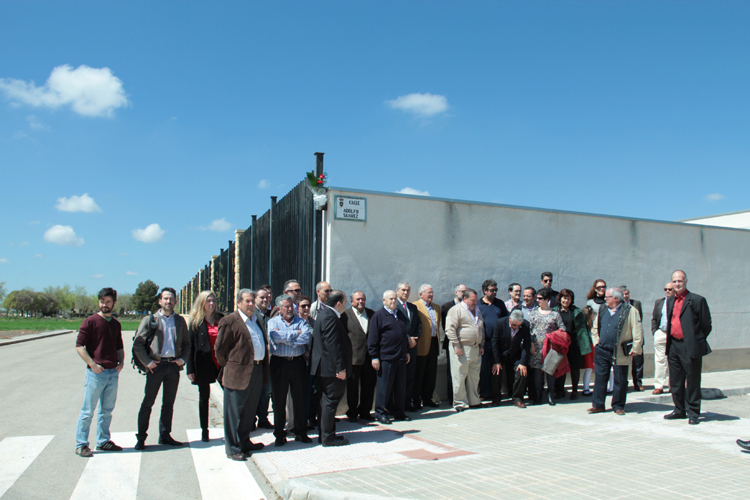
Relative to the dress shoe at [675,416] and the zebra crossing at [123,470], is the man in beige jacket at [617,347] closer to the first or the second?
the dress shoe at [675,416]

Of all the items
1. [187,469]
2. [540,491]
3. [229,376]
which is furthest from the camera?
[229,376]

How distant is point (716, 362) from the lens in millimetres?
12625

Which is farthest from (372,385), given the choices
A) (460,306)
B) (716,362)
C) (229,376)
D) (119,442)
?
(716,362)

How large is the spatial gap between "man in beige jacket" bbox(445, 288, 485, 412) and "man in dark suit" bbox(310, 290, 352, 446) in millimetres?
2565

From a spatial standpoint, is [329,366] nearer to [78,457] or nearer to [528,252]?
[78,457]

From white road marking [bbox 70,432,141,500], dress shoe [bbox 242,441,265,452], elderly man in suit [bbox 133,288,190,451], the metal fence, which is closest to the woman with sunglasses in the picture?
the metal fence

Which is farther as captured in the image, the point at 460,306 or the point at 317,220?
the point at 317,220

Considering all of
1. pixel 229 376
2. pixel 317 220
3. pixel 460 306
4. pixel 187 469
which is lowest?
pixel 187 469

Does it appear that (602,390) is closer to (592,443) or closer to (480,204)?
(592,443)

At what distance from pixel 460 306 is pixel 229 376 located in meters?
4.08

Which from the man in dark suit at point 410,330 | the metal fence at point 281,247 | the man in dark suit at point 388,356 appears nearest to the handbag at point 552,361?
the man in dark suit at point 410,330

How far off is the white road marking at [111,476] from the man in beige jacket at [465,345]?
4.74 metres

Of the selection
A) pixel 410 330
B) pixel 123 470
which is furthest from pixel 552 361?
pixel 123 470

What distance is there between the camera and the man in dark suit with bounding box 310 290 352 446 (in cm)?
638
